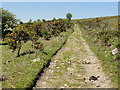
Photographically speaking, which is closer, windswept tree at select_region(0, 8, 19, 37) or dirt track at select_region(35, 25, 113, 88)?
dirt track at select_region(35, 25, 113, 88)

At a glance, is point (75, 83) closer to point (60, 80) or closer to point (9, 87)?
point (60, 80)

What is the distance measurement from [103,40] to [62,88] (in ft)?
52.6

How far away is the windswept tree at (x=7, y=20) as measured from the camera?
6569 cm

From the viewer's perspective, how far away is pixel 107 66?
1471 centimetres

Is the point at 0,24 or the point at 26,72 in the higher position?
the point at 0,24

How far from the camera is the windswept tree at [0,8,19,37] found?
6569 centimetres

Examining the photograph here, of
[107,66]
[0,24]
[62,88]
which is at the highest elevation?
[0,24]

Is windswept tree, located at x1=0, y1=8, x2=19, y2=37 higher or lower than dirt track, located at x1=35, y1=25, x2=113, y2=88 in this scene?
higher

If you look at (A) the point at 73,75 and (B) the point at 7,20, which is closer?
(A) the point at 73,75

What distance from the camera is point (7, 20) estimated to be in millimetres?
Answer: 67125

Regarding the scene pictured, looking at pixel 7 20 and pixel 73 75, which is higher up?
pixel 7 20

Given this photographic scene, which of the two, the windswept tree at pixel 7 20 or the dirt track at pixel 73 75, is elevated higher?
the windswept tree at pixel 7 20

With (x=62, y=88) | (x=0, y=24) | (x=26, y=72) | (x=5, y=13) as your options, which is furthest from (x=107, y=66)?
(x=5, y=13)

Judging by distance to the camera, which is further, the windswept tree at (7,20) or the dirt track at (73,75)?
the windswept tree at (7,20)
